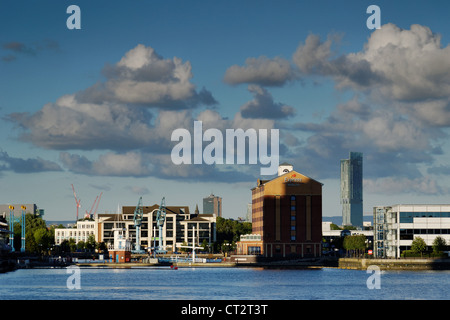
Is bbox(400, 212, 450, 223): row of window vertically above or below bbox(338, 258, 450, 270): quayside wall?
above

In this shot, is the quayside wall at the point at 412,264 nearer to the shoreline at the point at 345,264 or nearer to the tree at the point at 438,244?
the shoreline at the point at 345,264

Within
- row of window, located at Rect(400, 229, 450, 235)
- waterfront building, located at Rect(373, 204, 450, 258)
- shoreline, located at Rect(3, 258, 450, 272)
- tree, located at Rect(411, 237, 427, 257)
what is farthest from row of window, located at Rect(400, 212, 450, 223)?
shoreline, located at Rect(3, 258, 450, 272)

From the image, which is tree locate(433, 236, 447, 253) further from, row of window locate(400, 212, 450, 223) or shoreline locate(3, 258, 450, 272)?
shoreline locate(3, 258, 450, 272)

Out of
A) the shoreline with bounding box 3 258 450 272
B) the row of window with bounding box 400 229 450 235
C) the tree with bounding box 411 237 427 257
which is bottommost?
the shoreline with bounding box 3 258 450 272

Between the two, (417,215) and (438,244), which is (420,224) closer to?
(417,215)

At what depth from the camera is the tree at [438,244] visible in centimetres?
17062

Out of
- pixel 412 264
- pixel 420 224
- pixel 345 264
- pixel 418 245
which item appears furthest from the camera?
pixel 345 264

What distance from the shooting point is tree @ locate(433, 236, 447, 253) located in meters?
171

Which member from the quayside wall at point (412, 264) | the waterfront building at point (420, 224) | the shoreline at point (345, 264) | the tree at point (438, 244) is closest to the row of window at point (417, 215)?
the waterfront building at point (420, 224)

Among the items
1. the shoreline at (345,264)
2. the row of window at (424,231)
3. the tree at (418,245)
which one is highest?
the row of window at (424,231)

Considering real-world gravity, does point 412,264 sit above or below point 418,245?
below

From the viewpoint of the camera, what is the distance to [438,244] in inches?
6742

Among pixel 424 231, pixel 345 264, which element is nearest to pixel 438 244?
pixel 424 231
